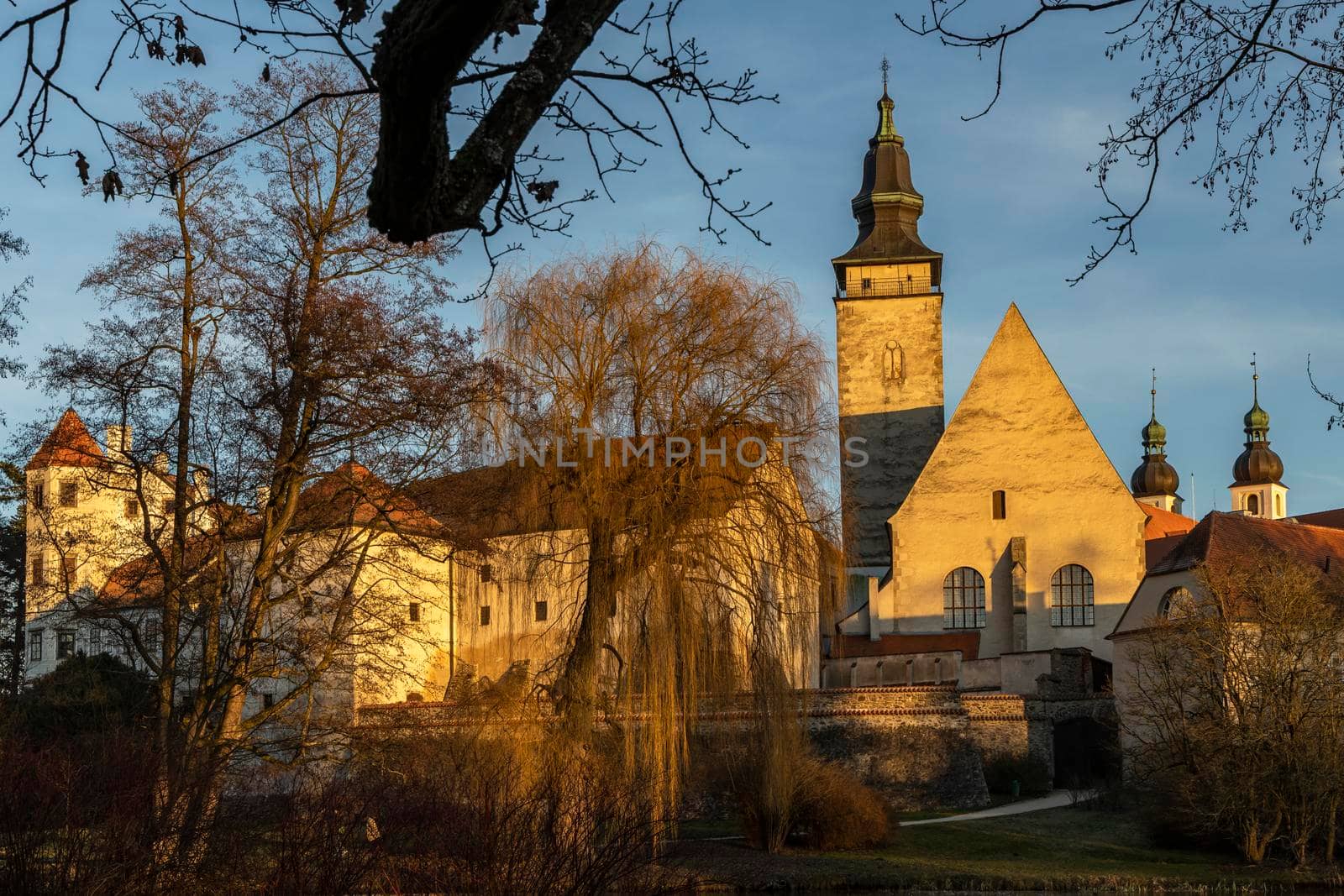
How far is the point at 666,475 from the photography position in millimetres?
21438

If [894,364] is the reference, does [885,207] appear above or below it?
above

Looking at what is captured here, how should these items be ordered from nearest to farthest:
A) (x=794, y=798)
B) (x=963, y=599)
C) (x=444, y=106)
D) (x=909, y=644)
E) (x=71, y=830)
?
(x=444, y=106)
(x=71, y=830)
(x=794, y=798)
(x=909, y=644)
(x=963, y=599)

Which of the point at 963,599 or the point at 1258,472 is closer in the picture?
the point at 963,599

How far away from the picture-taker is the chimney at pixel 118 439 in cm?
1886

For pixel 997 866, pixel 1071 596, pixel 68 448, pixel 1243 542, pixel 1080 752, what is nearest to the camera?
pixel 68 448

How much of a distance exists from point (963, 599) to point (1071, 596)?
3.08m

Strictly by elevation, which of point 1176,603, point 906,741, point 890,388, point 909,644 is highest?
point 890,388

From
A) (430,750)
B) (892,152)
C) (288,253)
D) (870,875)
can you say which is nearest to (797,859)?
(870,875)

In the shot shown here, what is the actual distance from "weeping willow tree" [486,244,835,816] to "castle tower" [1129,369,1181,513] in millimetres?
78995

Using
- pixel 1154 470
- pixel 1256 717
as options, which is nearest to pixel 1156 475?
pixel 1154 470

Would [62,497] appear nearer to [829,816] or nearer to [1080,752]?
[829,816]

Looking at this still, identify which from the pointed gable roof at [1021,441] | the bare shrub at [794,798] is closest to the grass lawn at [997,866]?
the bare shrub at [794,798]

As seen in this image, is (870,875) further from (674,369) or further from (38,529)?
(38,529)

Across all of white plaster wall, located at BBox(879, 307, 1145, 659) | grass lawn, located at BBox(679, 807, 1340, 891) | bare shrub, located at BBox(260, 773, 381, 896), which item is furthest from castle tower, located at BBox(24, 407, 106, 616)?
white plaster wall, located at BBox(879, 307, 1145, 659)
